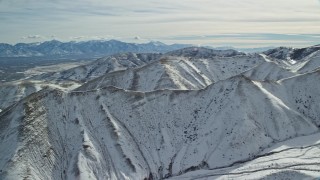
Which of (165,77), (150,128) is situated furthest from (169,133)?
(165,77)

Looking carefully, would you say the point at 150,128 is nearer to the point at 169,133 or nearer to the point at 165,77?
the point at 169,133

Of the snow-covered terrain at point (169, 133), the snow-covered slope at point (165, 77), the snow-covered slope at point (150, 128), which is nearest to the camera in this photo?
the snow-covered terrain at point (169, 133)

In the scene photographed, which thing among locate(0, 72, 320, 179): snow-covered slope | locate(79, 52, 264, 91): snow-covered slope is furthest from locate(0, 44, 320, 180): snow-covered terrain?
locate(79, 52, 264, 91): snow-covered slope

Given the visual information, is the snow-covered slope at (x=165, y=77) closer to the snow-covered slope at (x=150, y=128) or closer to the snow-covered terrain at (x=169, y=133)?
the snow-covered terrain at (x=169, y=133)

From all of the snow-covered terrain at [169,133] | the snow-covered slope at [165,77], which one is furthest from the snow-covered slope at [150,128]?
the snow-covered slope at [165,77]

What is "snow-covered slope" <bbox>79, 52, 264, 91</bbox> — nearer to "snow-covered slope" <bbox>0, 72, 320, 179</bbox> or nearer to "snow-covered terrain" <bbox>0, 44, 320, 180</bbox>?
"snow-covered terrain" <bbox>0, 44, 320, 180</bbox>

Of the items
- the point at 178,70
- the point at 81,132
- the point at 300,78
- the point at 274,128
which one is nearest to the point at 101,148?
the point at 81,132
